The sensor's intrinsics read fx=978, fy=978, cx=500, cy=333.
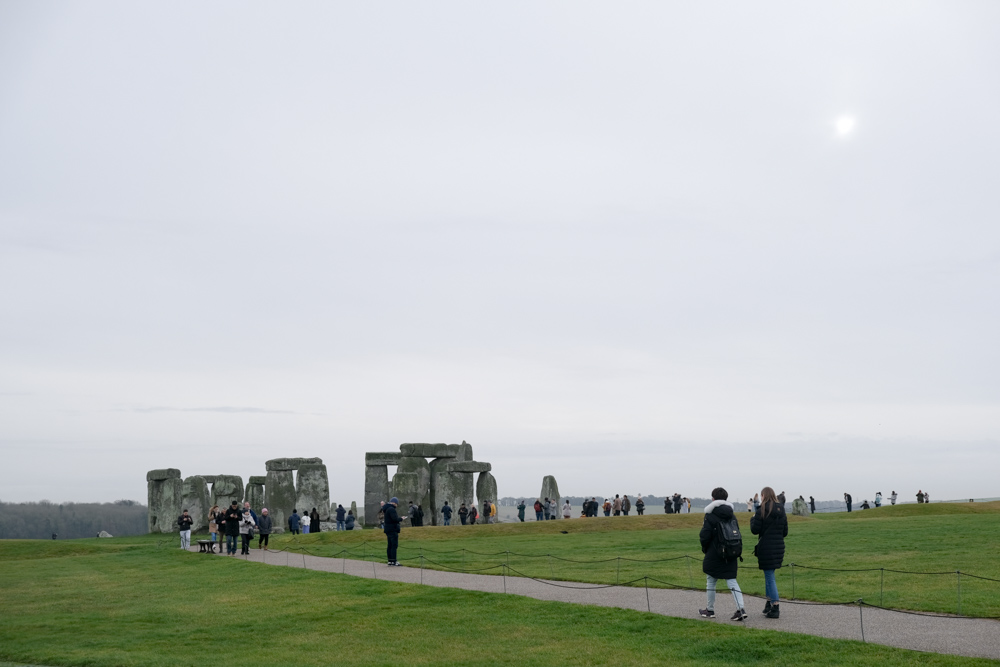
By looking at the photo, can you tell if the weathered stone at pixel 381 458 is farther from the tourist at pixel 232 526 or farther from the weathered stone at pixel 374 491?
the tourist at pixel 232 526

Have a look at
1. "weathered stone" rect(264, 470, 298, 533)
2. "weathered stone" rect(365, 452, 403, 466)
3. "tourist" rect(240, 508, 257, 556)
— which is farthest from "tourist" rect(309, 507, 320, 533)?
"tourist" rect(240, 508, 257, 556)

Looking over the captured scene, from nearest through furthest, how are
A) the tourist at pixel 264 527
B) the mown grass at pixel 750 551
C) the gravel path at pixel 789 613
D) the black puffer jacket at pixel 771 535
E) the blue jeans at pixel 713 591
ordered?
the gravel path at pixel 789 613 → the blue jeans at pixel 713 591 → the black puffer jacket at pixel 771 535 → the mown grass at pixel 750 551 → the tourist at pixel 264 527

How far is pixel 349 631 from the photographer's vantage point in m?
14.6

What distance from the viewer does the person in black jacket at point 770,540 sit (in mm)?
13250

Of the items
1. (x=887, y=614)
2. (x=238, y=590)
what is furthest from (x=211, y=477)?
(x=887, y=614)

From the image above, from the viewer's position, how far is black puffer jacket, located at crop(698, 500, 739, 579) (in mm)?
13344

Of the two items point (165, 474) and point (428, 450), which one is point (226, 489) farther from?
point (428, 450)

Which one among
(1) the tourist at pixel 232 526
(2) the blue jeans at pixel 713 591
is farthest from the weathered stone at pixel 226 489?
(2) the blue jeans at pixel 713 591

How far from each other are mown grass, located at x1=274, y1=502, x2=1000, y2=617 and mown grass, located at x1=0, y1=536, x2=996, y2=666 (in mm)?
3265

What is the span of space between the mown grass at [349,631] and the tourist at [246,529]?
559cm

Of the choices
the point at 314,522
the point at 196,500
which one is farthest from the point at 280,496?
the point at 196,500

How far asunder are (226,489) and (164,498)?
413cm

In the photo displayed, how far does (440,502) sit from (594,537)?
38.3 ft

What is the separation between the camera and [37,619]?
16859 mm
